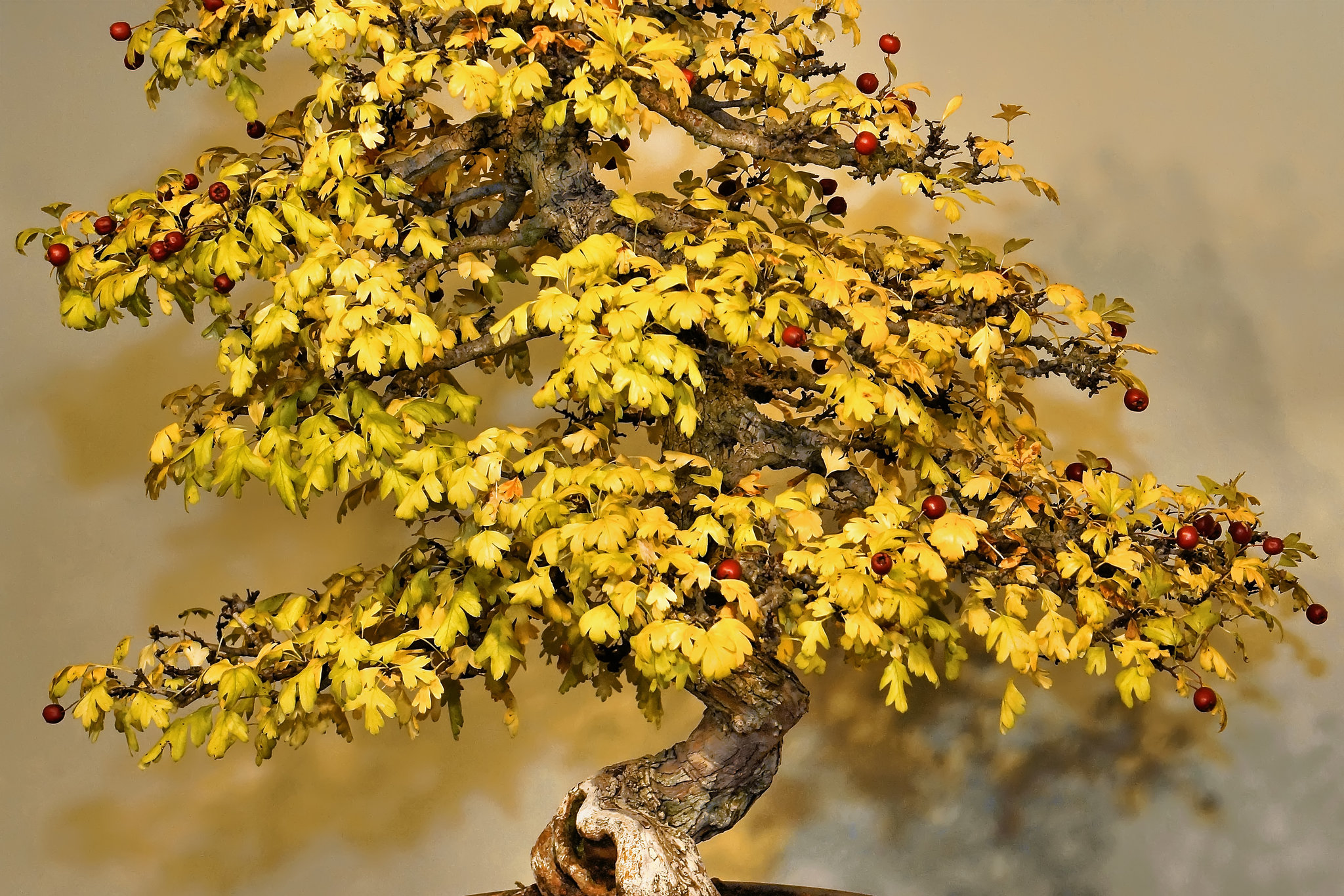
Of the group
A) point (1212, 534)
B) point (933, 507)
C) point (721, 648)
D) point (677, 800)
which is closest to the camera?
point (721, 648)

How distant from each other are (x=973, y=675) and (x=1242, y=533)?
53.4 inches

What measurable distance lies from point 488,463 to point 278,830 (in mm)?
1839

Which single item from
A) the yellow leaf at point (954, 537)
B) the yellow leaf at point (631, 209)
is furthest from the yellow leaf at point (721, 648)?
the yellow leaf at point (631, 209)

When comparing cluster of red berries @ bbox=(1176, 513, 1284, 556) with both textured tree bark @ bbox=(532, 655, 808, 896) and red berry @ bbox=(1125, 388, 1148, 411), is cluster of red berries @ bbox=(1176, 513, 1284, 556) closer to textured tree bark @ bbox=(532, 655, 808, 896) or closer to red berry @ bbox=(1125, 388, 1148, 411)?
red berry @ bbox=(1125, 388, 1148, 411)

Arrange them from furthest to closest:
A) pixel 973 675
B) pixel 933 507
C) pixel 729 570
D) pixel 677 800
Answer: pixel 973 675, pixel 677 800, pixel 933 507, pixel 729 570

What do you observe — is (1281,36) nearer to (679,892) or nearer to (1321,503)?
(1321,503)

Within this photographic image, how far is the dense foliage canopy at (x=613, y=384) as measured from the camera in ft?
6.77

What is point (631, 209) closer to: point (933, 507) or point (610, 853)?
point (933, 507)

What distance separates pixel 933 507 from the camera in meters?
2.18

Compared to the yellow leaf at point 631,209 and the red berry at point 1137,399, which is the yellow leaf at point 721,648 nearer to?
the yellow leaf at point 631,209

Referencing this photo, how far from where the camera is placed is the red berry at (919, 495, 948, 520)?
7.14 feet

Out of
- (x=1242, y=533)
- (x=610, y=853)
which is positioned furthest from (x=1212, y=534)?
(x=610, y=853)

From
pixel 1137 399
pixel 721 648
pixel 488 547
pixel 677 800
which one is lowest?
pixel 677 800

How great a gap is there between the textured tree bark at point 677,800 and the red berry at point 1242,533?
720mm
